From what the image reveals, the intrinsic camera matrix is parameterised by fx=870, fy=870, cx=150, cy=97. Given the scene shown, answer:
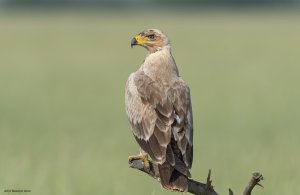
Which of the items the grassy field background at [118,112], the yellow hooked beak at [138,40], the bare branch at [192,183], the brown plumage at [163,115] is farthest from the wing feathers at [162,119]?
the grassy field background at [118,112]

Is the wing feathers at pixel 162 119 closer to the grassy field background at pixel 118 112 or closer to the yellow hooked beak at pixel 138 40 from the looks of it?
the yellow hooked beak at pixel 138 40

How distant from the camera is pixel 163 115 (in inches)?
321

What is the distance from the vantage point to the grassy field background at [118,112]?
1181cm

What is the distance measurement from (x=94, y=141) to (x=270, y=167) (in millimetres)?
4626

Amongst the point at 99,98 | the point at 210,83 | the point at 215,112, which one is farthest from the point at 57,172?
the point at 210,83

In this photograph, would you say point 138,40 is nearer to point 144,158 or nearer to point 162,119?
point 162,119

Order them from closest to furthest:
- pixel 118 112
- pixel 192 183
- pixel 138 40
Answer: pixel 192 183 → pixel 138 40 → pixel 118 112

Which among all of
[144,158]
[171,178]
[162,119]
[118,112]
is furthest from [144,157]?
[118,112]

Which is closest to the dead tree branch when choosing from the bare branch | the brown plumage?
the bare branch

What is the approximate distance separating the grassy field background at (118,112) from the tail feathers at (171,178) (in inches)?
89.2

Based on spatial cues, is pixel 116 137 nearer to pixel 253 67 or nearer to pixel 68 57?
pixel 253 67

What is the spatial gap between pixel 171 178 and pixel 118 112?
14.1 meters

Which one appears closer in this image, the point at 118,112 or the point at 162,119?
the point at 162,119

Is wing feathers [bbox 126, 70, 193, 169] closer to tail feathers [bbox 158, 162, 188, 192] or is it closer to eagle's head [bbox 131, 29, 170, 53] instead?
tail feathers [bbox 158, 162, 188, 192]
